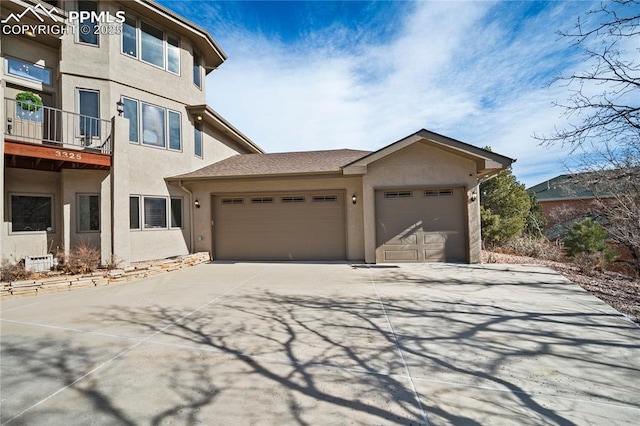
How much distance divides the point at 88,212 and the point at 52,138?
2559 millimetres

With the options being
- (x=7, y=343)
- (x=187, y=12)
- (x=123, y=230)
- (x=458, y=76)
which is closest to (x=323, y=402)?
(x=7, y=343)

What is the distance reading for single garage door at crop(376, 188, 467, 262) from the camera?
9703 mm

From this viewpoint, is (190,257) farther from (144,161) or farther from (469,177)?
(469,177)

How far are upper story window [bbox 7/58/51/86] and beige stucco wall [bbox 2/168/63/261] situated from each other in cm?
306

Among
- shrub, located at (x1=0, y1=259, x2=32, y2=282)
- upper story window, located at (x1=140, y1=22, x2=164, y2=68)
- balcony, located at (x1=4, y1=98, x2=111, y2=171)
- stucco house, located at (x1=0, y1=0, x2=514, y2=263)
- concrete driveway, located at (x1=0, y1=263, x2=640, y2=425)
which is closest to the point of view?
concrete driveway, located at (x1=0, y1=263, x2=640, y2=425)

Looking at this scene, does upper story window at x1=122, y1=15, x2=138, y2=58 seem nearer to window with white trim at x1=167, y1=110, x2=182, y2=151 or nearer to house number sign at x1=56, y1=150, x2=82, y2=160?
window with white trim at x1=167, y1=110, x2=182, y2=151

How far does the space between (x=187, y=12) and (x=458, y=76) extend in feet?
35.0

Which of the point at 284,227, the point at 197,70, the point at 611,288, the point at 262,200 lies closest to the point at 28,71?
the point at 197,70

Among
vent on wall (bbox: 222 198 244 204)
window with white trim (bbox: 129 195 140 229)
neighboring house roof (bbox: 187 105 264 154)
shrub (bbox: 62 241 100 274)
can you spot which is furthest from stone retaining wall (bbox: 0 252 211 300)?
neighboring house roof (bbox: 187 105 264 154)

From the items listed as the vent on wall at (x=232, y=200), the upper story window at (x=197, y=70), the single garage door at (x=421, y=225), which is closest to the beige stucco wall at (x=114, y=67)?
the upper story window at (x=197, y=70)

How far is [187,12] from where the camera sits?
11.2 metres

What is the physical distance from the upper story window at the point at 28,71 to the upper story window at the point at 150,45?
2.49 meters

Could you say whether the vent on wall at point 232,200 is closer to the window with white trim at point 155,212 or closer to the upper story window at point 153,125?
the window with white trim at point 155,212

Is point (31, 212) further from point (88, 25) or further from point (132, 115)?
point (88, 25)
